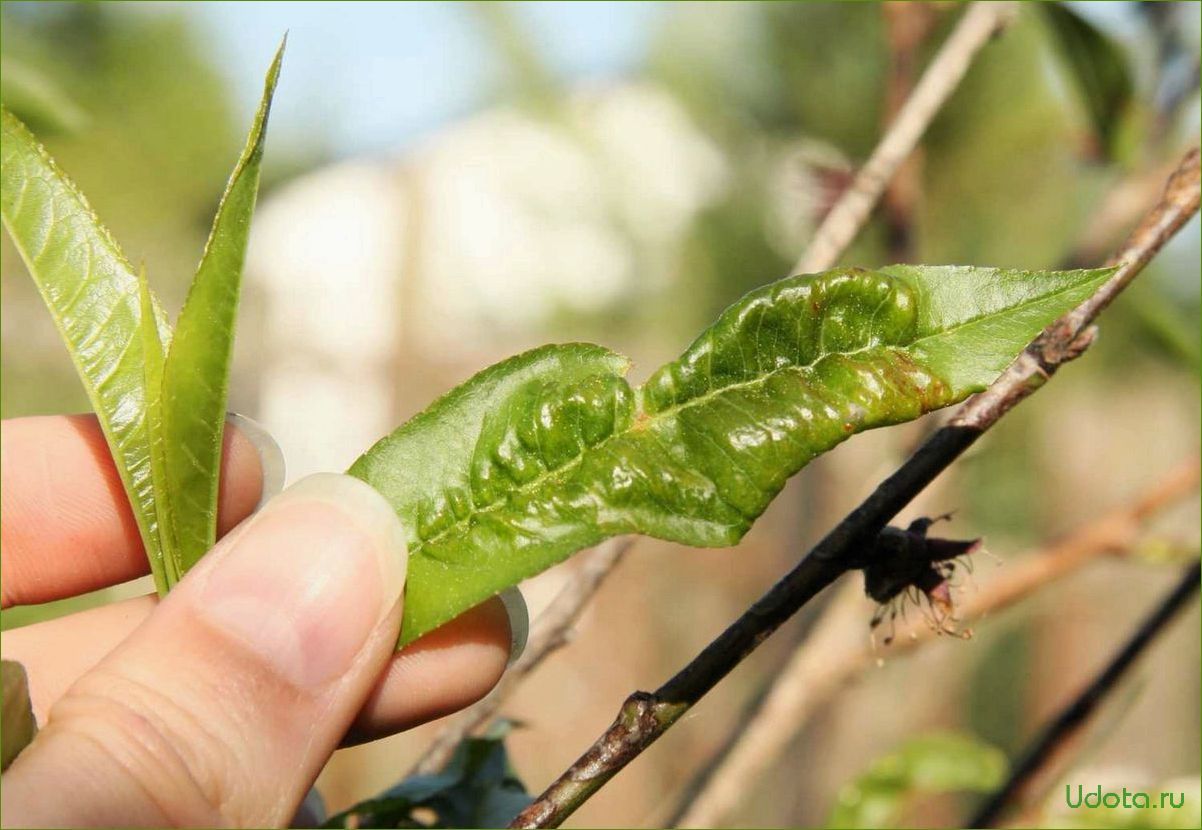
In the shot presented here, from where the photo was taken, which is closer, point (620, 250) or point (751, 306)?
point (751, 306)

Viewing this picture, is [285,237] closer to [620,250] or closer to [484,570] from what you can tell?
[620,250]

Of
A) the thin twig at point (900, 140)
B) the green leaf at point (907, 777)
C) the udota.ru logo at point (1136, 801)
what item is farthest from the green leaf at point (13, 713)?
the udota.ru logo at point (1136, 801)

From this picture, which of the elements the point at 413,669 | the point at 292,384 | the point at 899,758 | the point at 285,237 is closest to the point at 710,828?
the point at 899,758

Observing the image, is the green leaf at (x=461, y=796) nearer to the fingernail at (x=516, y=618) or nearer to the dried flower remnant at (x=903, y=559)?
the fingernail at (x=516, y=618)

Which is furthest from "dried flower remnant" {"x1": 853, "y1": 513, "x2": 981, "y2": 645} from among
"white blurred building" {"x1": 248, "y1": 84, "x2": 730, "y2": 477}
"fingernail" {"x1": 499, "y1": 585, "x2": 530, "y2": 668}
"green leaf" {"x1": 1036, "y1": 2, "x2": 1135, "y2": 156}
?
"white blurred building" {"x1": 248, "y1": 84, "x2": 730, "y2": 477}

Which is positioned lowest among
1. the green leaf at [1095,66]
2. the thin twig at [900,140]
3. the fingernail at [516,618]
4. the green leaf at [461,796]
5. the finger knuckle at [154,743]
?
the green leaf at [461,796]

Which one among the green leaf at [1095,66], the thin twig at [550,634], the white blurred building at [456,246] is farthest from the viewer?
the white blurred building at [456,246]
